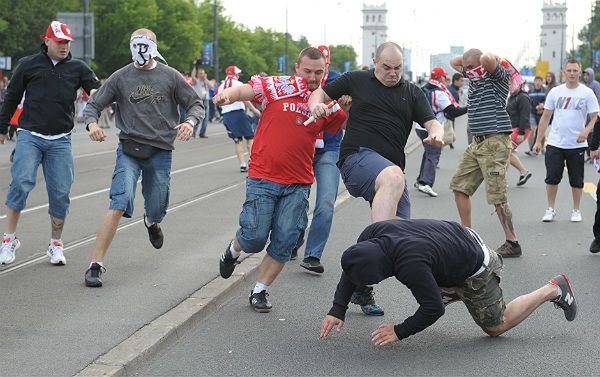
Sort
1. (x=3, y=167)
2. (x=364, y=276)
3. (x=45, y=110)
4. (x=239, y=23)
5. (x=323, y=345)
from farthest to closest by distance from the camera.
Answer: (x=239, y=23) → (x=3, y=167) → (x=45, y=110) → (x=323, y=345) → (x=364, y=276)

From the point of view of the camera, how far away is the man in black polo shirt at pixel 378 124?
22.8ft

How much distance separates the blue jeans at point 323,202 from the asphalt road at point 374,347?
232 mm

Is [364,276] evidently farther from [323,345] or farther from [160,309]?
[160,309]

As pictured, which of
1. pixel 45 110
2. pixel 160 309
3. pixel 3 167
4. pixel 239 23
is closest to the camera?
pixel 160 309

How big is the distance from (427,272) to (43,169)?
4255mm

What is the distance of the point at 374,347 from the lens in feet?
20.1

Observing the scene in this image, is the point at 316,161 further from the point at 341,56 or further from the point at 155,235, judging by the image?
the point at 341,56

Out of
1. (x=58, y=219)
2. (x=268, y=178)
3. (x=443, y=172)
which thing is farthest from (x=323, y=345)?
(x=443, y=172)

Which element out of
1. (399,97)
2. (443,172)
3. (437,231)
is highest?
(399,97)

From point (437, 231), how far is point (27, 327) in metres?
2.43

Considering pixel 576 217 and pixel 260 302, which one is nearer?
pixel 260 302

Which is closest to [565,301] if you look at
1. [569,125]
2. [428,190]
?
[569,125]

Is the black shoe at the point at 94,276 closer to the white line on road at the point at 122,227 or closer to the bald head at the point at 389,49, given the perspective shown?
the white line on road at the point at 122,227

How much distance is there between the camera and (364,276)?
213 inches
